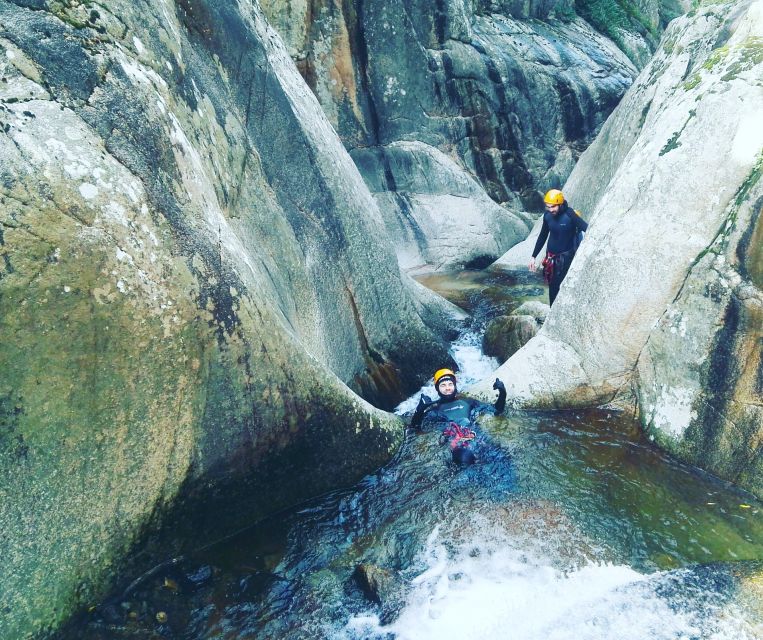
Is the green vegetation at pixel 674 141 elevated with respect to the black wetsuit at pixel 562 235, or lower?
elevated

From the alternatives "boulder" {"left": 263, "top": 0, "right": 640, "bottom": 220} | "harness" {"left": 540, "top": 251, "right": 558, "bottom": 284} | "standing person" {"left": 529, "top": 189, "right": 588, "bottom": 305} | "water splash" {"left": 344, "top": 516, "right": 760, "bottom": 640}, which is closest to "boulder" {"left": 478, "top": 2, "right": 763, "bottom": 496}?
"standing person" {"left": 529, "top": 189, "right": 588, "bottom": 305}

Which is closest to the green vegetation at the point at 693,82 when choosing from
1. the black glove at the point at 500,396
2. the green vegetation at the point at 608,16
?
the black glove at the point at 500,396

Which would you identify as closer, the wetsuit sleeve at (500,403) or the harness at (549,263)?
the wetsuit sleeve at (500,403)

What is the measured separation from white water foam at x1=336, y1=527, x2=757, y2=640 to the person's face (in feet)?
8.68

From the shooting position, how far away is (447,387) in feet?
23.3

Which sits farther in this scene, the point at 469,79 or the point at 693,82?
Answer: the point at 469,79

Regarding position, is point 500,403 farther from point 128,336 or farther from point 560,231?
point 128,336

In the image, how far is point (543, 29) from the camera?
24.8 m

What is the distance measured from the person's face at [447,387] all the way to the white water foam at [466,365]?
125 cm

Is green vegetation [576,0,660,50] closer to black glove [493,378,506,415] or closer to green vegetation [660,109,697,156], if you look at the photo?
green vegetation [660,109,697,156]

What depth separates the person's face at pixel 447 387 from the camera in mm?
7102

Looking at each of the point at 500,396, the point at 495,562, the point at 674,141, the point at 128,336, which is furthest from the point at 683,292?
the point at 128,336

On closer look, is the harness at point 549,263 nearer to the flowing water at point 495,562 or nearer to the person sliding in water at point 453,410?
the person sliding in water at point 453,410

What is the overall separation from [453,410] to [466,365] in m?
3.09
